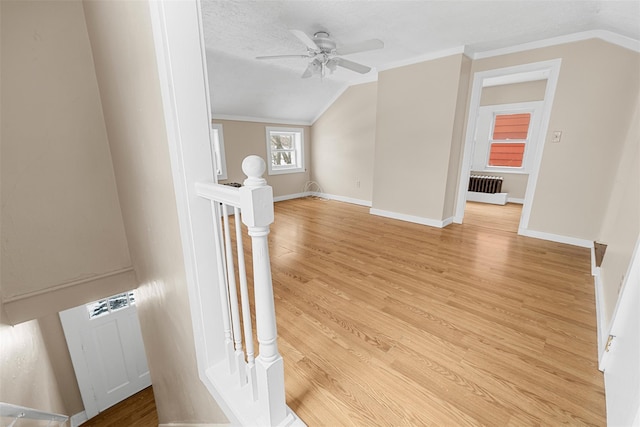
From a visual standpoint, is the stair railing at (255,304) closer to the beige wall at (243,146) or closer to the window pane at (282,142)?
the beige wall at (243,146)

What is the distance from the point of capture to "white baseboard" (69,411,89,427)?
10.2ft

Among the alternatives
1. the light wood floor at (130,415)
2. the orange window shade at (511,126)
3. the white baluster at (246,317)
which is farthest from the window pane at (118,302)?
the orange window shade at (511,126)

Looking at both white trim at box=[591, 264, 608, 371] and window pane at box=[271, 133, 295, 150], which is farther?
window pane at box=[271, 133, 295, 150]

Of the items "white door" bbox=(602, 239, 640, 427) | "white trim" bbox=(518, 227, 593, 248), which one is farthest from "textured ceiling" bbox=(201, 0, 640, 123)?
"white door" bbox=(602, 239, 640, 427)

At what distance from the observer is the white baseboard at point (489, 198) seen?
5.34m

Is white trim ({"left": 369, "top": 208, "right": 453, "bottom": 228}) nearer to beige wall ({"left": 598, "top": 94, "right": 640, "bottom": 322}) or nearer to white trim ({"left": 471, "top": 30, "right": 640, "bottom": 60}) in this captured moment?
beige wall ({"left": 598, "top": 94, "right": 640, "bottom": 322})

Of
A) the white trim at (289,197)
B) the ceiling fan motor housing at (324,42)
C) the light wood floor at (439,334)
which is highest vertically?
the ceiling fan motor housing at (324,42)

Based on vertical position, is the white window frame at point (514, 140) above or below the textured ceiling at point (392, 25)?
below

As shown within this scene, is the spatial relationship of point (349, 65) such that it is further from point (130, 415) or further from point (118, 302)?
point (130, 415)

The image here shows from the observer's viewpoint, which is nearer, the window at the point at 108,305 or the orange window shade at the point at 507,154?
the window at the point at 108,305

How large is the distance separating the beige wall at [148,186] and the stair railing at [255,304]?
0.20 metres

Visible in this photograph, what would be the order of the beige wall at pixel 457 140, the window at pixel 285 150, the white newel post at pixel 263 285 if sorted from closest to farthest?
the white newel post at pixel 263 285 < the beige wall at pixel 457 140 < the window at pixel 285 150

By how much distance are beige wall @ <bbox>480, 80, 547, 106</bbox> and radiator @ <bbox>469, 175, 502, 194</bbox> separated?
155 cm

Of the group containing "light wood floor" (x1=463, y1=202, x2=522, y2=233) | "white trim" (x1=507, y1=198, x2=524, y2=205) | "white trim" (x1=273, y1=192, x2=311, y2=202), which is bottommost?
"light wood floor" (x1=463, y1=202, x2=522, y2=233)
